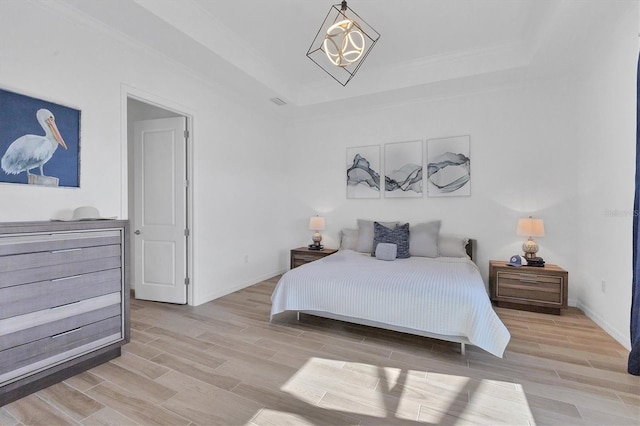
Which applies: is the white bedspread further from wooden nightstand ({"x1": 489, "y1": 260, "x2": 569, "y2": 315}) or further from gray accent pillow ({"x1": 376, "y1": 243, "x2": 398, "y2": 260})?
wooden nightstand ({"x1": 489, "y1": 260, "x2": 569, "y2": 315})

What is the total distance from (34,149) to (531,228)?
Result: 15.8 ft

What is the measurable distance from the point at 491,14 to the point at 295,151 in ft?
11.1

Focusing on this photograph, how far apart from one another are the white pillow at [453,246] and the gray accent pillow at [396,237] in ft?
1.57

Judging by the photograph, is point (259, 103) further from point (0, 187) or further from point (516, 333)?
point (516, 333)

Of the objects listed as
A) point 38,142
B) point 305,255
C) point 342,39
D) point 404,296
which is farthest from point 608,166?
point 38,142

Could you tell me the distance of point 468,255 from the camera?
398 cm

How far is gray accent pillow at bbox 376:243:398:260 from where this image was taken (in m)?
3.58

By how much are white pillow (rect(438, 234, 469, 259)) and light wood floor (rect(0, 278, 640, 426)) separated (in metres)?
1.14

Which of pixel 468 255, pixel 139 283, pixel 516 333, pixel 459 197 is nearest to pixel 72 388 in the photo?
pixel 139 283

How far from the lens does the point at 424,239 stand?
3.95m

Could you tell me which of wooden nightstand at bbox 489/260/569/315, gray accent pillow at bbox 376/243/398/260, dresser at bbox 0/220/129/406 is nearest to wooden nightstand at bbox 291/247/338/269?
gray accent pillow at bbox 376/243/398/260

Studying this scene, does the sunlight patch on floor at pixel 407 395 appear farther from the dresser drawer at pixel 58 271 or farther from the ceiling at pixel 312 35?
the ceiling at pixel 312 35

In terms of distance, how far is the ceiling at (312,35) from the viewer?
2.67 meters

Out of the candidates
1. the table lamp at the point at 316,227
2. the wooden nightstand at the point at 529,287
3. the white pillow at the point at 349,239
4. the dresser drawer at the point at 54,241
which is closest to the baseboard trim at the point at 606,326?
the wooden nightstand at the point at 529,287
